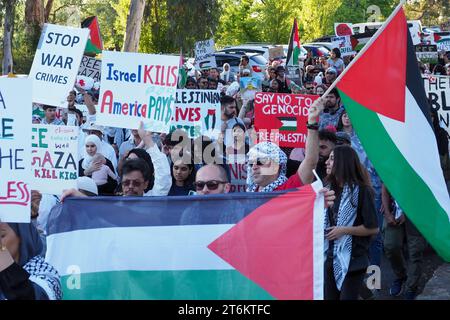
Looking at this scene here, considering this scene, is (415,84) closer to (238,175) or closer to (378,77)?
(378,77)

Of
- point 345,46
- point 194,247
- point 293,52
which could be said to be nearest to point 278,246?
point 194,247

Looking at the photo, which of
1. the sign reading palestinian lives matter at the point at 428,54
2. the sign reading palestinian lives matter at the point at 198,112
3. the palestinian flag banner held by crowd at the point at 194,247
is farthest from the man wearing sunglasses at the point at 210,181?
the sign reading palestinian lives matter at the point at 428,54

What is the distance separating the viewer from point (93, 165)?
8836 millimetres

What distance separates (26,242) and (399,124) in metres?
2.66

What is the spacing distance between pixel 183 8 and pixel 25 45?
663cm

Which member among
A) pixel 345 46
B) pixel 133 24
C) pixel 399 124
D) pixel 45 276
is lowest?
pixel 45 276

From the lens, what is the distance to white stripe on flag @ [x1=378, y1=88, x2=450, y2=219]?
5.76 meters

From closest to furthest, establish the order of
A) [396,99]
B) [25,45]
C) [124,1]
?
[396,99] < [25,45] < [124,1]

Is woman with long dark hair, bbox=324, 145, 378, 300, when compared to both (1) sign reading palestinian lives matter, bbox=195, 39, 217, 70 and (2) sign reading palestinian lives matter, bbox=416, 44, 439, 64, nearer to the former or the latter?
(1) sign reading palestinian lives matter, bbox=195, 39, 217, 70

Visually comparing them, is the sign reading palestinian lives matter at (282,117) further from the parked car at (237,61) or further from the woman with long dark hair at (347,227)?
the parked car at (237,61)

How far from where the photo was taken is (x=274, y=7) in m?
45.0
